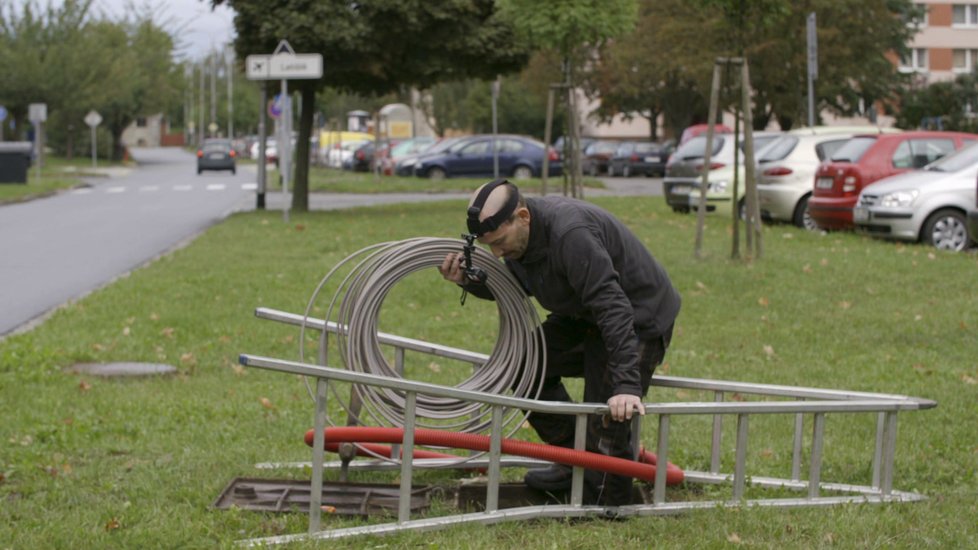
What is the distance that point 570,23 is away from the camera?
18891mm

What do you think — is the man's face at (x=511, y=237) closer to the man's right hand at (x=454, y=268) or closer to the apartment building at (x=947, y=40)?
the man's right hand at (x=454, y=268)

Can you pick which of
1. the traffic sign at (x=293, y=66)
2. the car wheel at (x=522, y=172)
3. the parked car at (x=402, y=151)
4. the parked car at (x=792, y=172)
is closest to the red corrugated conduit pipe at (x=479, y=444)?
the parked car at (x=792, y=172)

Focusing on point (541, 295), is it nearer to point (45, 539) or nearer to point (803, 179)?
point (45, 539)

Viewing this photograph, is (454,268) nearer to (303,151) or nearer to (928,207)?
(928,207)

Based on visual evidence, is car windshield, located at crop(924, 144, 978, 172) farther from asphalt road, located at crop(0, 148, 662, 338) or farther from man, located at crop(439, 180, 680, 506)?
man, located at crop(439, 180, 680, 506)

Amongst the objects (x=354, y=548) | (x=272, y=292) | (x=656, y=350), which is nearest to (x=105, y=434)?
(x=354, y=548)

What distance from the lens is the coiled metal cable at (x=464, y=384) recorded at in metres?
5.79

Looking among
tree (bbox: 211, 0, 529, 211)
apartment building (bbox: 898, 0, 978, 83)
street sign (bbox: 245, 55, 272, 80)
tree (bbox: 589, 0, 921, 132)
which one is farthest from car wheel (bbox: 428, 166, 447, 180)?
apartment building (bbox: 898, 0, 978, 83)

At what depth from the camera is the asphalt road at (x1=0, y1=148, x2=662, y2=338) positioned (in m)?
14.7

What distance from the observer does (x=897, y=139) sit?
64.4ft

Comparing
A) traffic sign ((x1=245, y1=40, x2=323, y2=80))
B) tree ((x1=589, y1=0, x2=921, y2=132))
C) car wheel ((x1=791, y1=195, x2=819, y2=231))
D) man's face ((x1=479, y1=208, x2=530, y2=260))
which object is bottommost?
car wheel ((x1=791, y1=195, x2=819, y2=231))

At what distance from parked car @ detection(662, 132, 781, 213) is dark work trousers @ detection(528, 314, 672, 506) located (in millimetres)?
15888

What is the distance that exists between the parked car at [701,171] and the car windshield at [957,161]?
3.71m

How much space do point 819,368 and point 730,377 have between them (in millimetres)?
721
